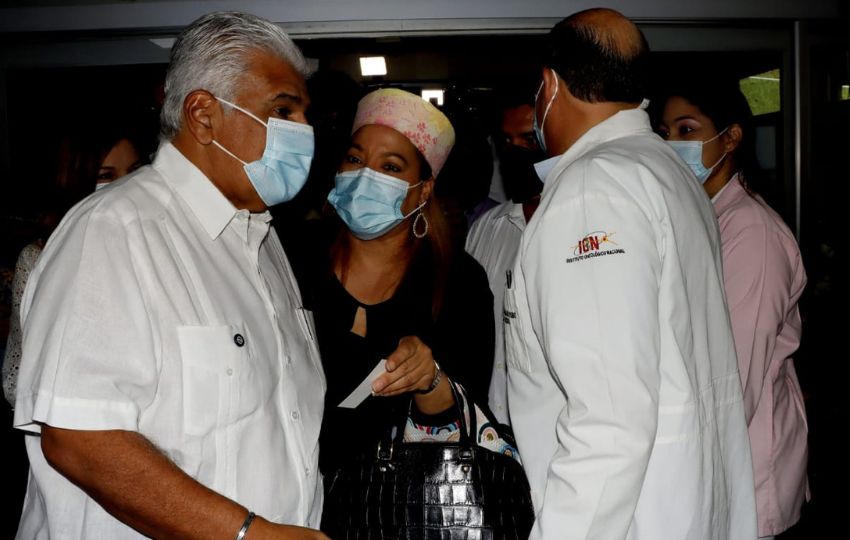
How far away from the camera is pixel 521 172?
3162 mm

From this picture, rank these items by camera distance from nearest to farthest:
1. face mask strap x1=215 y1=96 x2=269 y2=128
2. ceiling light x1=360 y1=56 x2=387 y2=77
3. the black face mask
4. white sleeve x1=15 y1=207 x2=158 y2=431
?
white sleeve x1=15 y1=207 x2=158 y2=431, face mask strap x1=215 y1=96 x2=269 y2=128, the black face mask, ceiling light x1=360 y1=56 x2=387 y2=77

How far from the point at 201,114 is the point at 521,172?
174cm

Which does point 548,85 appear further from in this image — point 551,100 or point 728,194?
point 728,194

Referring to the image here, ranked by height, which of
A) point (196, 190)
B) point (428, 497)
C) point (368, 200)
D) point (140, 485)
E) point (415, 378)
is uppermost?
point (368, 200)

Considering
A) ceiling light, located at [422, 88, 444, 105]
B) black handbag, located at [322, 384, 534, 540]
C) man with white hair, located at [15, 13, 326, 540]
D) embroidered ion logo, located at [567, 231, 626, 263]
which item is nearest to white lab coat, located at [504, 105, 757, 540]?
embroidered ion logo, located at [567, 231, 626, 263]

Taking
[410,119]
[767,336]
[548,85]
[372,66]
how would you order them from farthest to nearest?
[372,66] → [410,119] → [767,336] → [548,85]

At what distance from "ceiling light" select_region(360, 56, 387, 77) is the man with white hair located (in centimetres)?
280

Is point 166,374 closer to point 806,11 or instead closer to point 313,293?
point 313,293

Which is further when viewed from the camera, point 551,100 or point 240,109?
point 551,100

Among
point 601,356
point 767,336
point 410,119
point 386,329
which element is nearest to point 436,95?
point 410,119

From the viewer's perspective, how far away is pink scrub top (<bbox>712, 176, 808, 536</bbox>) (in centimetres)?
235

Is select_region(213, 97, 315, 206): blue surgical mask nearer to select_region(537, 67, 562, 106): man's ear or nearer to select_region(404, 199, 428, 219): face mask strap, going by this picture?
select_region(537, 67, 562, 106): man's ear

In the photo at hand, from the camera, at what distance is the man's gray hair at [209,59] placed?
5.42 feet

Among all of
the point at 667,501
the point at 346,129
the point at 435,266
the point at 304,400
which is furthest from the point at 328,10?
the point at 667,501
